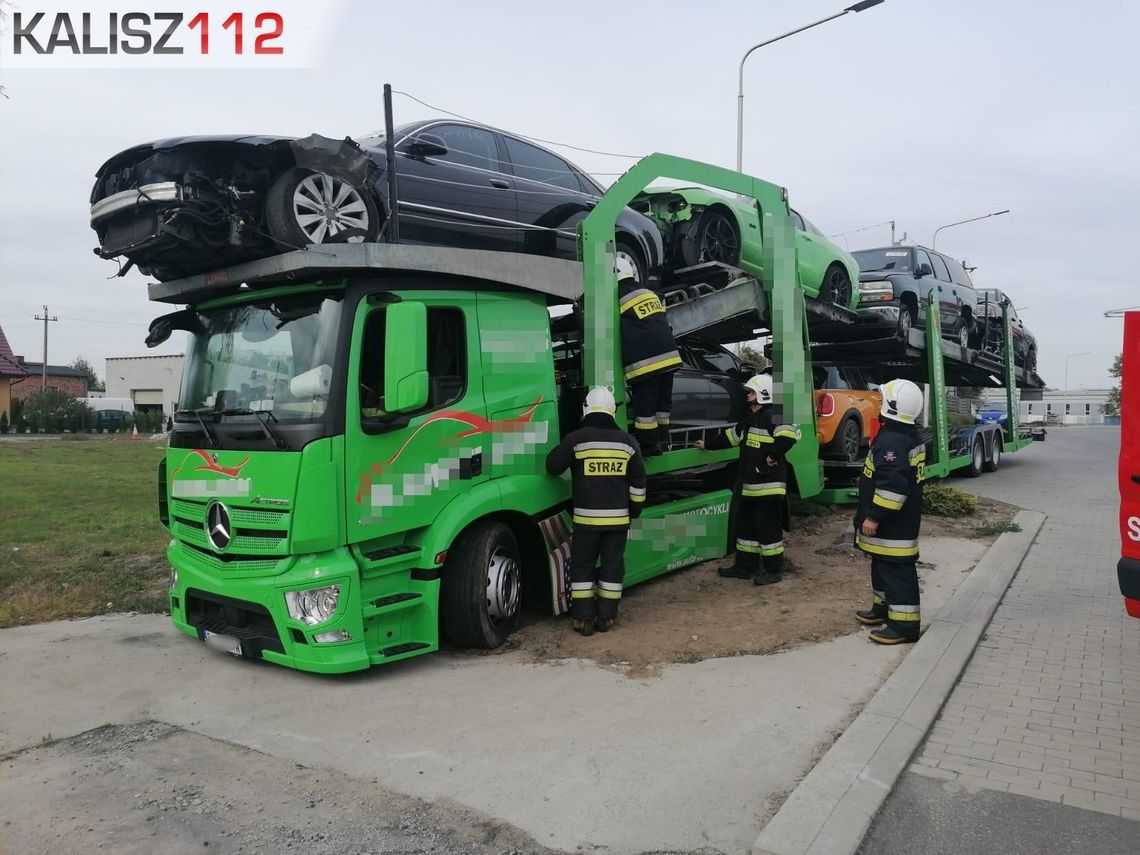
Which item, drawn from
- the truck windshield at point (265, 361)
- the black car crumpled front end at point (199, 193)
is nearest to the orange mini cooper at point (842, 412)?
the truck windshield at point (265, 361)

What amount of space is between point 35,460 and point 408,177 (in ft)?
58.5

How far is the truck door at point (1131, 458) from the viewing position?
3729 millimetres

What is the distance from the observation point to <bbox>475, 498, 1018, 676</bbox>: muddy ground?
17.2 feet

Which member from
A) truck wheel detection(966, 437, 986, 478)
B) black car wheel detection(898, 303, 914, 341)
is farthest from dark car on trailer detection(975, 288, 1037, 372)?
black car wheel detection(898, 303, 914, 341)

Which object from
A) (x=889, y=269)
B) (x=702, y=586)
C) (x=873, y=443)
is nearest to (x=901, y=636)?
(x=873, y=443)

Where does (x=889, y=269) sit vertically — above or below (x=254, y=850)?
above

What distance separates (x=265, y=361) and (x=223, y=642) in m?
1.64

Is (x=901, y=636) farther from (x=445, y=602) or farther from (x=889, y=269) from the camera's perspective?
(x=889, y=269)

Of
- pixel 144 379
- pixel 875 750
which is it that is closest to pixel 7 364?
pixel 144 379

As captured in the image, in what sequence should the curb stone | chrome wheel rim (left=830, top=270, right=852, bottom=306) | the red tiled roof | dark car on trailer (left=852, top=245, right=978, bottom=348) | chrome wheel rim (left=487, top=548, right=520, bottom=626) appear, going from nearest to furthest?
the curb stone < chrome wheel rim (left=487, top=548, right=520, bottom=626) < chrome wheel rim (left=830, top=270, right=852, bottom=306) < dark car on trailer (left=852, top=245, right=978, bottom=348) < the red tiled roof

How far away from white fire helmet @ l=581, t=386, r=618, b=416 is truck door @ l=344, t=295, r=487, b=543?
75 centimetres

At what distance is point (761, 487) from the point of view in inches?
273

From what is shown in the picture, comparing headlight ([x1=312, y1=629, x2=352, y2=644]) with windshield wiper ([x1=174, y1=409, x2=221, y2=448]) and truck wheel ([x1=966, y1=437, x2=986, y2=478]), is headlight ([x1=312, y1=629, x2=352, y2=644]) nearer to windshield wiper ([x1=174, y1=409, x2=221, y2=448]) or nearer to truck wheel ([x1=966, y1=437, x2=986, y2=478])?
windshield wiper ([x1=174, y1=409, x2=221, y2=448])

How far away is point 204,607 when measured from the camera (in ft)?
16.4
